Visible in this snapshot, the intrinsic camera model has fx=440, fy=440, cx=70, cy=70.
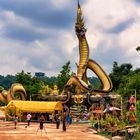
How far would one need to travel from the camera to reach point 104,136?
28750 millimetres

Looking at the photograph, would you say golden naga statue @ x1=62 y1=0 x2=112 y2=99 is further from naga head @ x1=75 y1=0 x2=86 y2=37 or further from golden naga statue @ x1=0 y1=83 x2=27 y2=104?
golden naga statue @ x1=0 y1=83 x2=27 y2=104

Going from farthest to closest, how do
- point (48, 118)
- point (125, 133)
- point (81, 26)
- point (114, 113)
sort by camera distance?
point (81, 26) < point (48, 118) < point (114, 113) < point (125, 133)

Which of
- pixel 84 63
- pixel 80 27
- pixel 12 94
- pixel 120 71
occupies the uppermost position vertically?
pixel 80 27

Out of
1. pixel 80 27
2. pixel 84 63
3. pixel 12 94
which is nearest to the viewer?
pixel 12 94

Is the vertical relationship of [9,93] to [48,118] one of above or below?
above

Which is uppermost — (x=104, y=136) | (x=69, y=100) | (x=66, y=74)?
(x=66, y=74)

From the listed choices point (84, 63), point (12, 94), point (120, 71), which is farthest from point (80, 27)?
point (120, 71)

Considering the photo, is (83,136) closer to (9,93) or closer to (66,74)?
(9,93)

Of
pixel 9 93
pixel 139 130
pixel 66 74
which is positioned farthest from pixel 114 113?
pixel 66 74

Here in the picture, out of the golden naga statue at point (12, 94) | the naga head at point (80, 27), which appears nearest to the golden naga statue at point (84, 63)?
the naga head at point (80, 27)

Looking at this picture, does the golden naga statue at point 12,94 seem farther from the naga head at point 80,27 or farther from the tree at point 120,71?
the tree at point 120,71

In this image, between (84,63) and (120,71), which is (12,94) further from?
(120,71)

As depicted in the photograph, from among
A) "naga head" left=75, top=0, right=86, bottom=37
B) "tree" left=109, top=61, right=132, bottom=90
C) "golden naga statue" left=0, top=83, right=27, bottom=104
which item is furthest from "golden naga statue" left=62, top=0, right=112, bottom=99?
"tree" left=109, top=61, right=132, bottom=90

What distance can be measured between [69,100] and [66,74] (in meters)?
26.9
